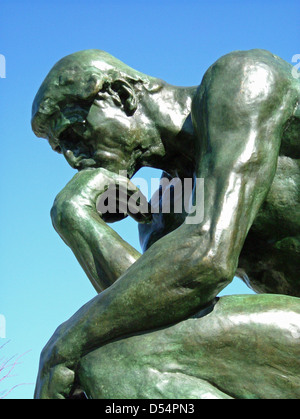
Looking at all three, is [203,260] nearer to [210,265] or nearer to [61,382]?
[210,265]

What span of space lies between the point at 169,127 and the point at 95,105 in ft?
1.46

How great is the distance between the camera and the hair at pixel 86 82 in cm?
427

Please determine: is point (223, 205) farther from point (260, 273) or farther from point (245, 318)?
point (260, 273)

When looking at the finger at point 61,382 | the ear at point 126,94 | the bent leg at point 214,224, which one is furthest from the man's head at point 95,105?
the finger at point 61,382

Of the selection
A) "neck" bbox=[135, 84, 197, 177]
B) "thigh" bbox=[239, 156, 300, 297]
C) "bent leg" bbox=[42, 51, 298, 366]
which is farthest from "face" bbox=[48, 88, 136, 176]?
"thigh" bbox=[239, 156, 300, 297]

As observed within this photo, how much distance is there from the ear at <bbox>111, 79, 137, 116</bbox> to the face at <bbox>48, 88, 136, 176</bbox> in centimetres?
4

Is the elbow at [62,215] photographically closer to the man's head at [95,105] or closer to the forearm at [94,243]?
the forearm at [94,243]

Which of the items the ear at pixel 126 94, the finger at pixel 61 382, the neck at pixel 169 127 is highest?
the ear at pixel 126 94

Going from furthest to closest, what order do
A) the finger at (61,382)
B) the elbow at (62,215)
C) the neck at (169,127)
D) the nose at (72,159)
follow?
the nose at (72,159)
the neck at (169,127)
the elbow at (62,215)
the finger at (61,382)

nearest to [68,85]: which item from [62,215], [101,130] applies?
[101,130]

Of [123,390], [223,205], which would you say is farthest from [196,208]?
[123,390]

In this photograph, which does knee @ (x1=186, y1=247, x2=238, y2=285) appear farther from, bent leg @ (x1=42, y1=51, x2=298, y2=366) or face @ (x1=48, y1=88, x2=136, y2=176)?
face @ (x1=48, y1=88, x2=136, y2=176)

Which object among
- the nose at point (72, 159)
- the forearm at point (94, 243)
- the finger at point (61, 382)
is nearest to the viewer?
the finger at point (61, 382)

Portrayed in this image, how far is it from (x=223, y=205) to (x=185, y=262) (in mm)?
313
